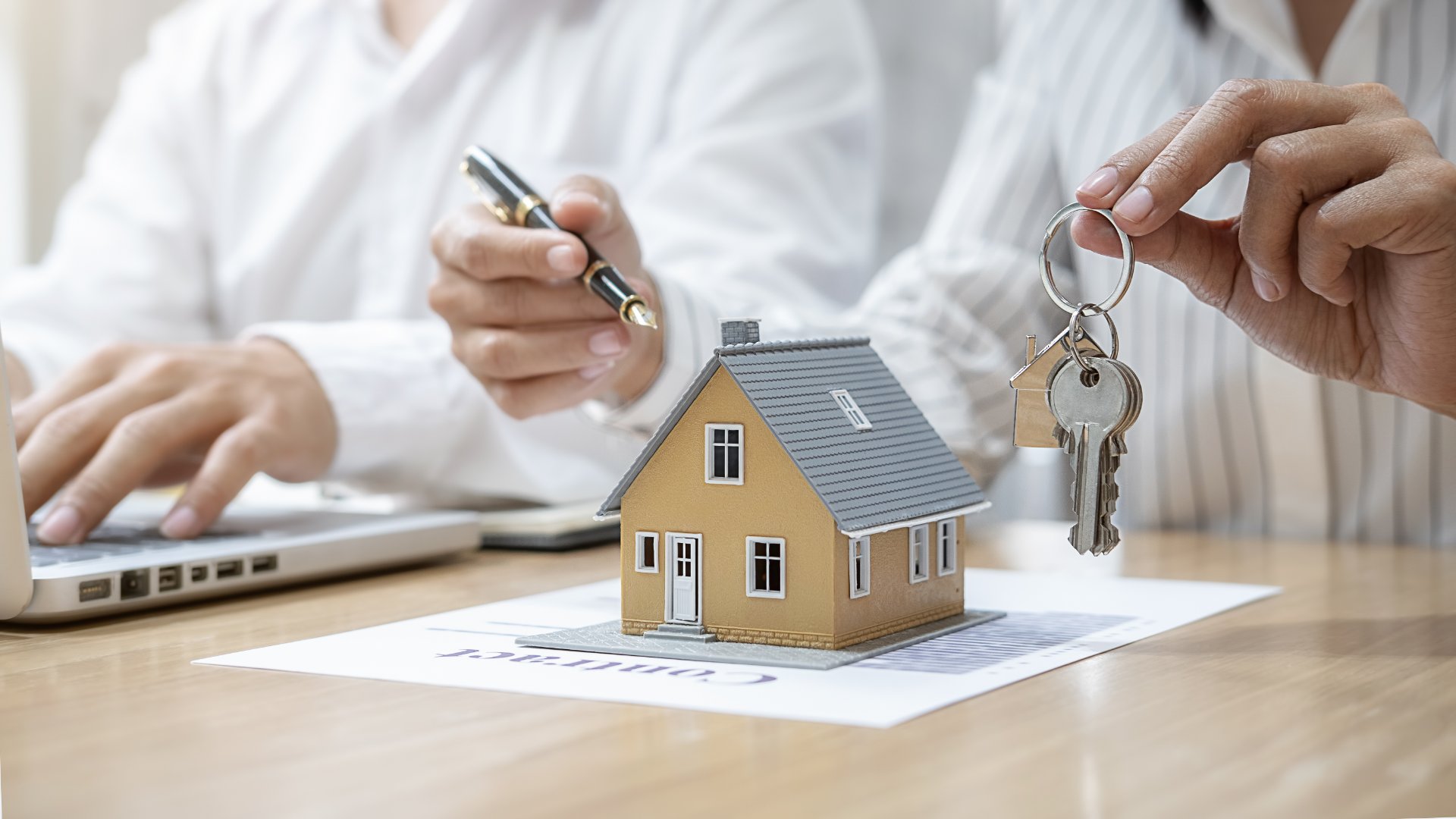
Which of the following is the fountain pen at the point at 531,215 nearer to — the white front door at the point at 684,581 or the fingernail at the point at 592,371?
the fingernail at the point at 592,371

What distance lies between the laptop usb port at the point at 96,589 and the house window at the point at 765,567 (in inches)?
15.5

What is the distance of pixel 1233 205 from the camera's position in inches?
51.5

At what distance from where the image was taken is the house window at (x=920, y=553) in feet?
2.37

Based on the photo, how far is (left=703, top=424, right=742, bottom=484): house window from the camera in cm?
68

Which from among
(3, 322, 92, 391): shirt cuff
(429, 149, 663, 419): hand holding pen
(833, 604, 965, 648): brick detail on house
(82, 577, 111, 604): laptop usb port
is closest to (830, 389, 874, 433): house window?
(833, 604, 965, 648): brick detail on house

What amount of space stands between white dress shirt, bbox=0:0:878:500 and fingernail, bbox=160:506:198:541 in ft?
1.47

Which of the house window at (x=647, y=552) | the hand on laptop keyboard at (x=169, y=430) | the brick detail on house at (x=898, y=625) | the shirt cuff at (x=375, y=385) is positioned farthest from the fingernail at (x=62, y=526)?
the brick detail on house at (x=898, y=625)

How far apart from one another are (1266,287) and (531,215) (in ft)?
1.62

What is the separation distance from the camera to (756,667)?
64 centimetres

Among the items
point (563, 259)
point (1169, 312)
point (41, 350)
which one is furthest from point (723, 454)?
point (41, 350)

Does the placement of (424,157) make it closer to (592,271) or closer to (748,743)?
(592,271)

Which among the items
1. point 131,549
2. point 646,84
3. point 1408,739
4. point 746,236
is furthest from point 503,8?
point 1408,739

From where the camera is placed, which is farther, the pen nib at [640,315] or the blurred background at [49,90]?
the blurred background at [49,90]

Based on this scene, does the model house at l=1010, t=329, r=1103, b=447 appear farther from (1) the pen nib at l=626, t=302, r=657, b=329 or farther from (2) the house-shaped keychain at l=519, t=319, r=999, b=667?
(1) the pen nib at l=626, t=302, r=657, b=329
